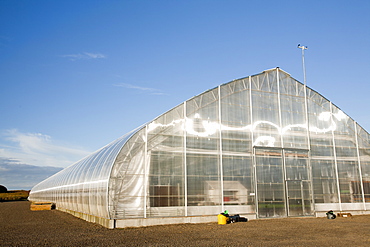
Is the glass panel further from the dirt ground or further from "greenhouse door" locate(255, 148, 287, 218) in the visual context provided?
the dirt ground

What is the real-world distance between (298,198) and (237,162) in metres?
5.23

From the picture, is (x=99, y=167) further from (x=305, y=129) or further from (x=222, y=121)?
(x=305, y=129)

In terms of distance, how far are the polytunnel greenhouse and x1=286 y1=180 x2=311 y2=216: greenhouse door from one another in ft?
0.22

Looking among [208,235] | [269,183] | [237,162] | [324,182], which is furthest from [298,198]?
[208,235]

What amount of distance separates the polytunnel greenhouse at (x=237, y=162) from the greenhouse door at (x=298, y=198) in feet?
0.22

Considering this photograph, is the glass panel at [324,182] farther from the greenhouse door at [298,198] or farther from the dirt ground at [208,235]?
the dirt ground at [208,235]

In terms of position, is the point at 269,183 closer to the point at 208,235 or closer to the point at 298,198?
the point at 298,198

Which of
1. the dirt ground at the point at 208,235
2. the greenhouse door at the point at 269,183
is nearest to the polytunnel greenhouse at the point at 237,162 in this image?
the greenhouse door at the point at 269,183

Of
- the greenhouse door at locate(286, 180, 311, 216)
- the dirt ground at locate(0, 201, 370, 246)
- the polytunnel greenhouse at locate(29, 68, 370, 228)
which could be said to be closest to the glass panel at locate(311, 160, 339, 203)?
the polytunnel greenhouse at locate(29, 68, 370, 228)

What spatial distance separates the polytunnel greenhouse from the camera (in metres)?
19.4

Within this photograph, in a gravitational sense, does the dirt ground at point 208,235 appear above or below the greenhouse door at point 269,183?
below

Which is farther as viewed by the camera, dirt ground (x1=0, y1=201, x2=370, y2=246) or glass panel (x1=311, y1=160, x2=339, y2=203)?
glass panel (x1=311, y1=160, x2=339, y2=203)

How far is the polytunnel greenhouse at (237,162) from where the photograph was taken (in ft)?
63.5

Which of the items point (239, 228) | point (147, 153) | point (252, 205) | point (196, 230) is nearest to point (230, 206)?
point (252, 205)
